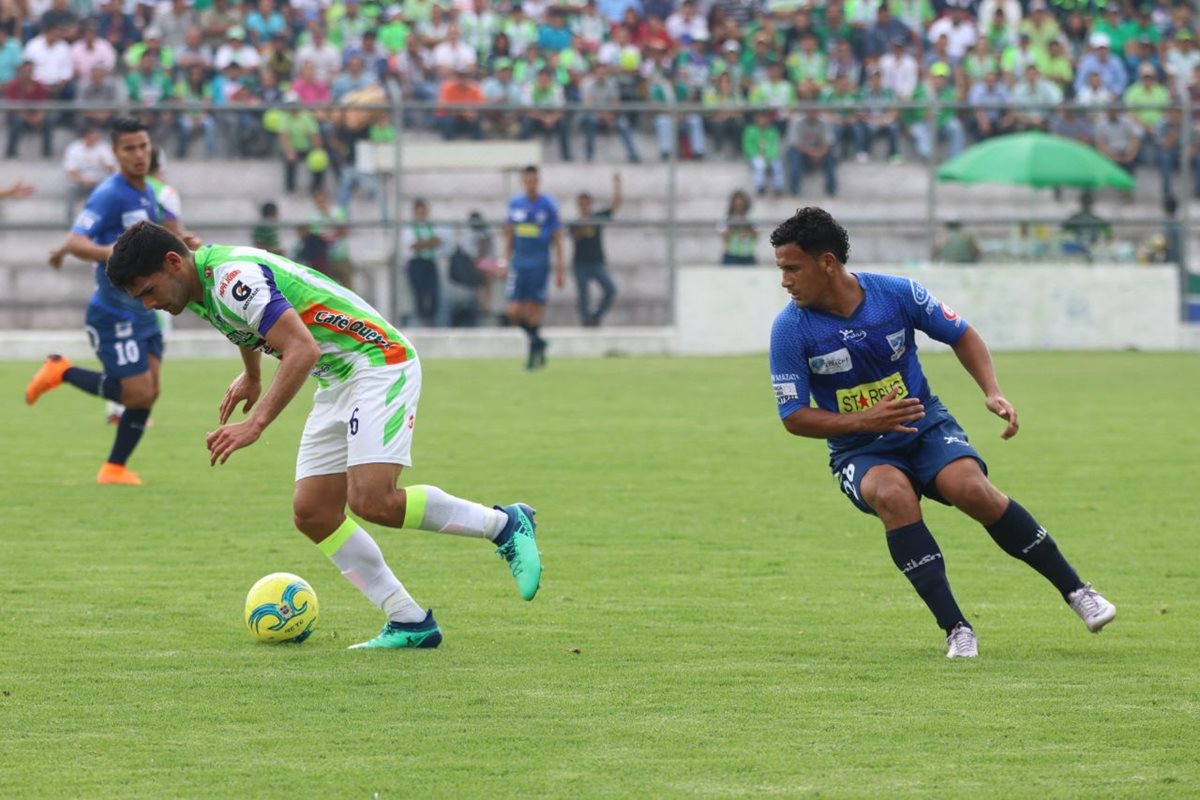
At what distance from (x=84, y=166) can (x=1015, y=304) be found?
11928 millimetres

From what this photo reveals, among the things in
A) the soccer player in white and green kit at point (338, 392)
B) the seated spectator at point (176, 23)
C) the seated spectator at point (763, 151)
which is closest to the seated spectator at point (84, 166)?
the seated spectator at point (176, 23)

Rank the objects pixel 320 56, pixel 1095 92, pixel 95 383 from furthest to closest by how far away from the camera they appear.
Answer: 1. pixel 1095 92
2. pixel 320 56
3. pixel 95 383

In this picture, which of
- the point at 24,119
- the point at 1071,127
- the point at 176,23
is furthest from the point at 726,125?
the point at 24,119

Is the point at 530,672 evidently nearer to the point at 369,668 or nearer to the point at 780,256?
the point at 369,668

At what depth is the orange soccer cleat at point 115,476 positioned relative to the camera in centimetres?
1211

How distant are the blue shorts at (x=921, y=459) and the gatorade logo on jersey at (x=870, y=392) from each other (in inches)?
6.5

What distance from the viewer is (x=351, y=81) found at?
25.9 m

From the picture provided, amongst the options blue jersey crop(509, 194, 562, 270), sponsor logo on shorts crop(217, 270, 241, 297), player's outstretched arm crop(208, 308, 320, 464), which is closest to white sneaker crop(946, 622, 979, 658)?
player's outstretched arm crop(208, 308, 320, 464)

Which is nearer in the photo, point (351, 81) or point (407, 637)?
point (407, 637)

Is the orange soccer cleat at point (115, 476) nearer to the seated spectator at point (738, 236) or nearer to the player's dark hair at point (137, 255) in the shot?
the player's dark hair at point (137, 255)

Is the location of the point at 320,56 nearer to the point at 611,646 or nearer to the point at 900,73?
the point at 900,73

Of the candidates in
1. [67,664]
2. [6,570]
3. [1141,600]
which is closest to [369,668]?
[67,664]

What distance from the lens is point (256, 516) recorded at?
1080 cm

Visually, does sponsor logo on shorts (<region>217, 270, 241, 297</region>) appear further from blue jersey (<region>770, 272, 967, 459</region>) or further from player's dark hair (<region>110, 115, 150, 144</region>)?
player's dark hair (<region>110, 115, 150, 144</region>)
